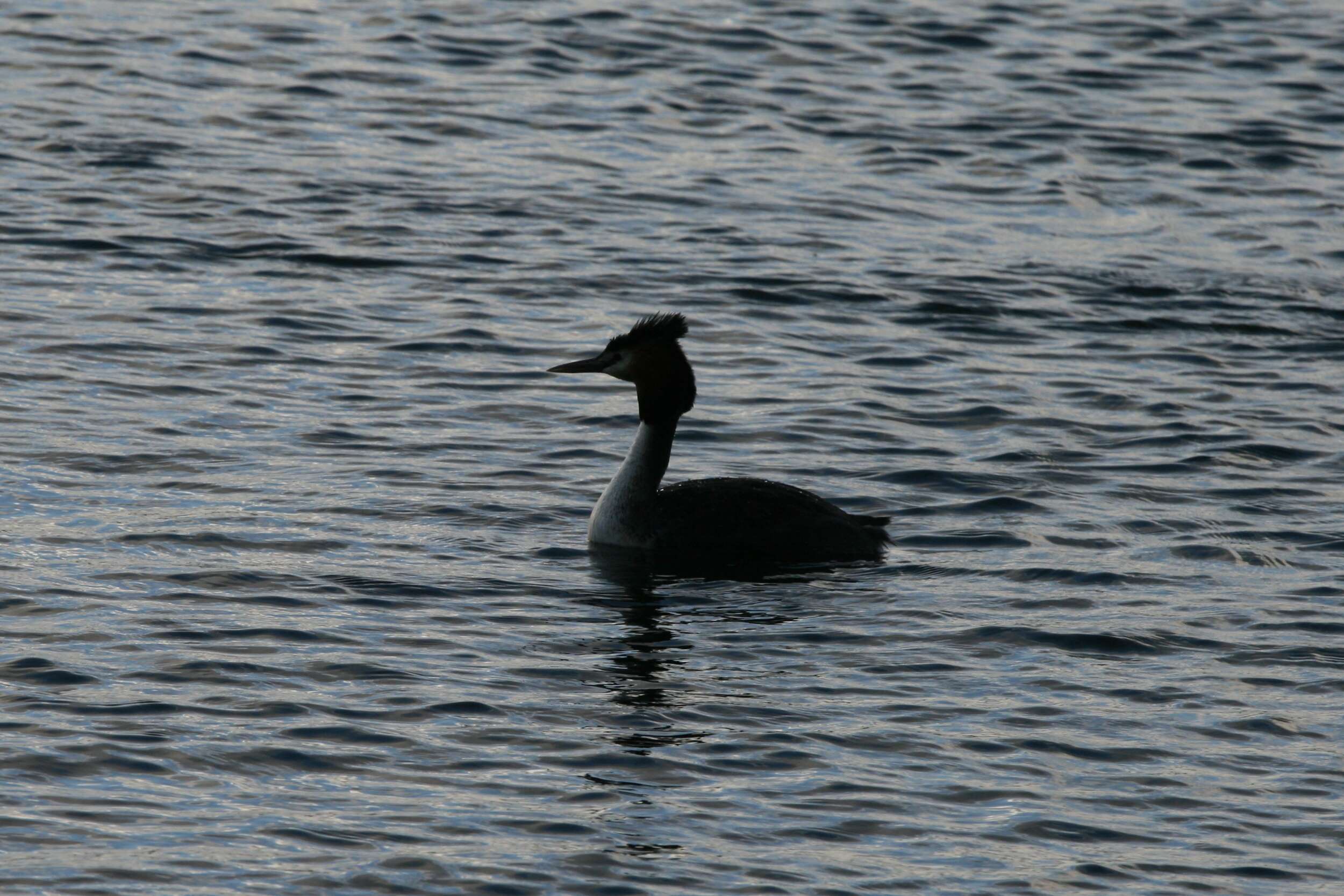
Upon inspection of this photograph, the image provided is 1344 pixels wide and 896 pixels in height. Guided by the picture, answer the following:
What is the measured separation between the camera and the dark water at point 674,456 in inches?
348

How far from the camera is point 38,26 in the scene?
2541 centimetres

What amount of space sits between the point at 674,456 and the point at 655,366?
193cm

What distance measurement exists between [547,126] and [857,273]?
18.1 feet

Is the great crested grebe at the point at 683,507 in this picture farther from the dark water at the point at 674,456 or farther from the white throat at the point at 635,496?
the dark water at the point at 674,456

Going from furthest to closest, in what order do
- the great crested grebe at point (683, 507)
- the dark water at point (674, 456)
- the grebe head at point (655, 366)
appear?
1. the grebe head at point (655, 366)
2. the great crested grebe at point (683, 507)
3. the dark water at point (674, 456)

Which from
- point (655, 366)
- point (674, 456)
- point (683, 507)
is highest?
point (655, 366)

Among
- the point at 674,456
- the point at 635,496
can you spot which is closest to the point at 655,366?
the point at 635,496

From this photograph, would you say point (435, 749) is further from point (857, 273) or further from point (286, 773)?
point (857, 273)

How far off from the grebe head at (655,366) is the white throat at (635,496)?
0.44 ft

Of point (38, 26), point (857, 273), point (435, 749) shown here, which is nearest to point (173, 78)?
point (38, 26)

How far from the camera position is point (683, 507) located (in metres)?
12.4

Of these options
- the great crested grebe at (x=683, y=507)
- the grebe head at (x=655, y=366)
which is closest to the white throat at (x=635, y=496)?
the great crested grebe at (x=683, y=507)

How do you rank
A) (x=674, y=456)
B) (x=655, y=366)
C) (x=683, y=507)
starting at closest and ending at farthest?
(x=683, y=507) → (x=655, y=366) → (x=674, y=456)

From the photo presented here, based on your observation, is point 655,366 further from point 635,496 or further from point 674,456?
point 674,456
